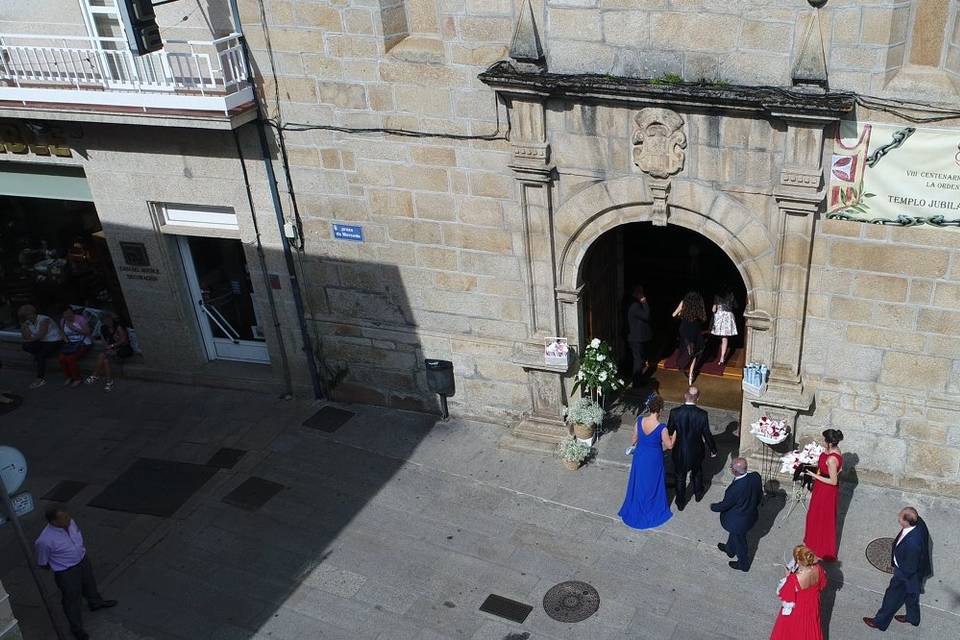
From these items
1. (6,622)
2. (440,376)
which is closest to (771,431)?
(440,376)

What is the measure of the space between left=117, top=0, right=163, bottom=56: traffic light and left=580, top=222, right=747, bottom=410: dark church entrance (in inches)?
232

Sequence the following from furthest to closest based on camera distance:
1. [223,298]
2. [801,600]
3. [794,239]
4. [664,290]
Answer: [664,290]
[223,298]
[794,239]
[801,600]

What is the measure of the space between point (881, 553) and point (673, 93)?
5.45 meters

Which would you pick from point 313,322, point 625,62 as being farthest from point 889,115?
point 313,322

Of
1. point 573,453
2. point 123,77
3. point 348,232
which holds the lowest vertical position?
point 573,453

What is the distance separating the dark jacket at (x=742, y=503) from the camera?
10.4m

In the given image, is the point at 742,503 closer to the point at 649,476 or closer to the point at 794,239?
the point at 649,476

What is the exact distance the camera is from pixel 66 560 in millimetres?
10273

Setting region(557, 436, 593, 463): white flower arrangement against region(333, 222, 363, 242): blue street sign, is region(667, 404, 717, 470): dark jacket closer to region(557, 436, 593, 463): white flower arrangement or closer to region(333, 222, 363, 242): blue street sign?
region(557, 436, 593, 463): white flower arrangement

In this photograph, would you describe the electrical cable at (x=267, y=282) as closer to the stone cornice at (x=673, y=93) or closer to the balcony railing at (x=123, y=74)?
the balcony railing at (x=123, y=74)

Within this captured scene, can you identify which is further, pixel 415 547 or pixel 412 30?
pixel 412 30

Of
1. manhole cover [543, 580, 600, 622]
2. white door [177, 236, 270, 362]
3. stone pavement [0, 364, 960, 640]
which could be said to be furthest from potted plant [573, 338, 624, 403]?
white door [177, 236, 270, 362]

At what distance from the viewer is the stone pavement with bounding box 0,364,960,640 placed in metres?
10.4

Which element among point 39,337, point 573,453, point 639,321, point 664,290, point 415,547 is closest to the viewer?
point 415,547
